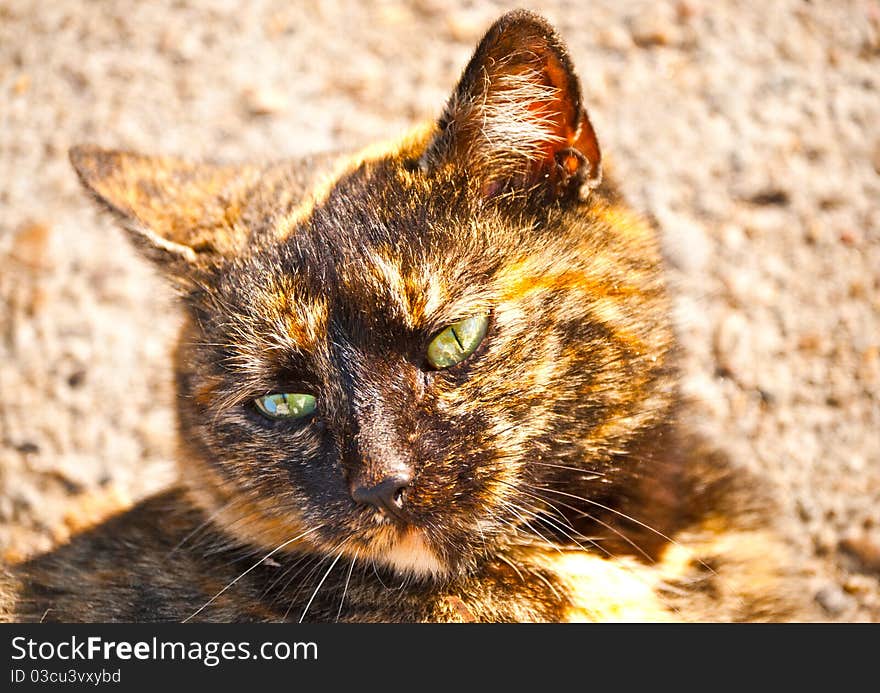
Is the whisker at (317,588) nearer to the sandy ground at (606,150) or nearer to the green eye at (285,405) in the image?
the green eye at (285,405)

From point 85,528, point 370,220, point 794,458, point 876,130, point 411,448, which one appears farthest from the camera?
point 876,130

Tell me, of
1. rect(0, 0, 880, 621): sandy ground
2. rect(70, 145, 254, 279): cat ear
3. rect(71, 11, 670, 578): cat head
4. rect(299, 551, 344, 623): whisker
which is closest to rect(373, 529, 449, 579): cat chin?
Answer: rect(71, 11, 670, 578): cat head

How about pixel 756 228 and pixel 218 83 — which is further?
pixel 218 83

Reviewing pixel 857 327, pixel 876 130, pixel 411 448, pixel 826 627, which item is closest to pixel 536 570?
pixel 411 448

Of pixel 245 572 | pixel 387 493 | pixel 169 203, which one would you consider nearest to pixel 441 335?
pixel 387 493

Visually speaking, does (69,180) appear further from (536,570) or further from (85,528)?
(536,570)

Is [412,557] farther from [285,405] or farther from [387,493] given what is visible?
[285,405]

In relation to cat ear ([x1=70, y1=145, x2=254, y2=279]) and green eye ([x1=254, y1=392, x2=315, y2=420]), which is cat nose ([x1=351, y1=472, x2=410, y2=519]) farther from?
cat ear ([x1=70, y1=145, x2=254, y2=279])
